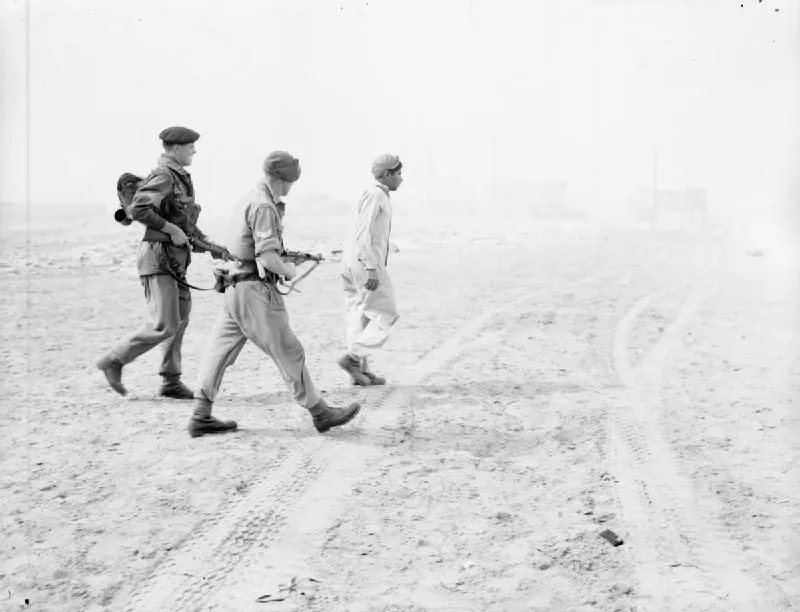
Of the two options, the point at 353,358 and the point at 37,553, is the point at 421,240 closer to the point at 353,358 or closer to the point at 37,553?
the point at 353,358

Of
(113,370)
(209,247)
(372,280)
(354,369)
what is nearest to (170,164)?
(209,247)

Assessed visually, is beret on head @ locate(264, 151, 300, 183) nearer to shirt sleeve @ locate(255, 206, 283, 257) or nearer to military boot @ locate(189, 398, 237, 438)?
shirt sleeve @ locate(255, 206, 283, 257)

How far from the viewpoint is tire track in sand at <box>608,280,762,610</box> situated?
3318 millimetres

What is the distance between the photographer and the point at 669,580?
3436 millimetres

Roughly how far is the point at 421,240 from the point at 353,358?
18.4m

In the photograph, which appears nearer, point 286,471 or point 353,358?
point 286,471

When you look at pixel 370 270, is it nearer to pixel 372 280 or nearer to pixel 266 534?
pixel 372 280

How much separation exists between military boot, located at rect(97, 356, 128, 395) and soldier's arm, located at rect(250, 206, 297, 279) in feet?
5.98

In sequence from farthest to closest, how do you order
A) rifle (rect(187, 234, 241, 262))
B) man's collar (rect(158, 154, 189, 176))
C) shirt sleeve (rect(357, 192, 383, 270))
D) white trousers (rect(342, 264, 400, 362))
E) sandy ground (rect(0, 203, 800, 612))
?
white trousers (rect(342, 264, 400, 362)) < shirt sleeve (rect(357, 192, 383, 270)) < man's collar (rect(158, 154, 189, 176)) < rifle (rect(187, 234, 241, 262)) < sandy ground (rect(0, 203, 800, 612))

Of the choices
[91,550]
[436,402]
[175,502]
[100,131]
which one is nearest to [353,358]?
[436,402]

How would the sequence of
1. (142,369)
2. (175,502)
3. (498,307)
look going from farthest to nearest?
(498,307) → (142,369) → (175,502)

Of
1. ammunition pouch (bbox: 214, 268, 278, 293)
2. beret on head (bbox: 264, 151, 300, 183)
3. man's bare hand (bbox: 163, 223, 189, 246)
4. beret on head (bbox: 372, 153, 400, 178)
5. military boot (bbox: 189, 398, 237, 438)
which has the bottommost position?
military boot (bbox: 189, 398, 237, 438)

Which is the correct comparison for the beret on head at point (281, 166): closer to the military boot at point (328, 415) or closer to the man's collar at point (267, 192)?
the man's collar at point (267, 192)

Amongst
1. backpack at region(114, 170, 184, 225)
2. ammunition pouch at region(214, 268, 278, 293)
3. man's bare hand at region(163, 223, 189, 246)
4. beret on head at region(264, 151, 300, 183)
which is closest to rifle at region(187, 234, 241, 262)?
man's bare hand at region(163, 223, 189, 246)
